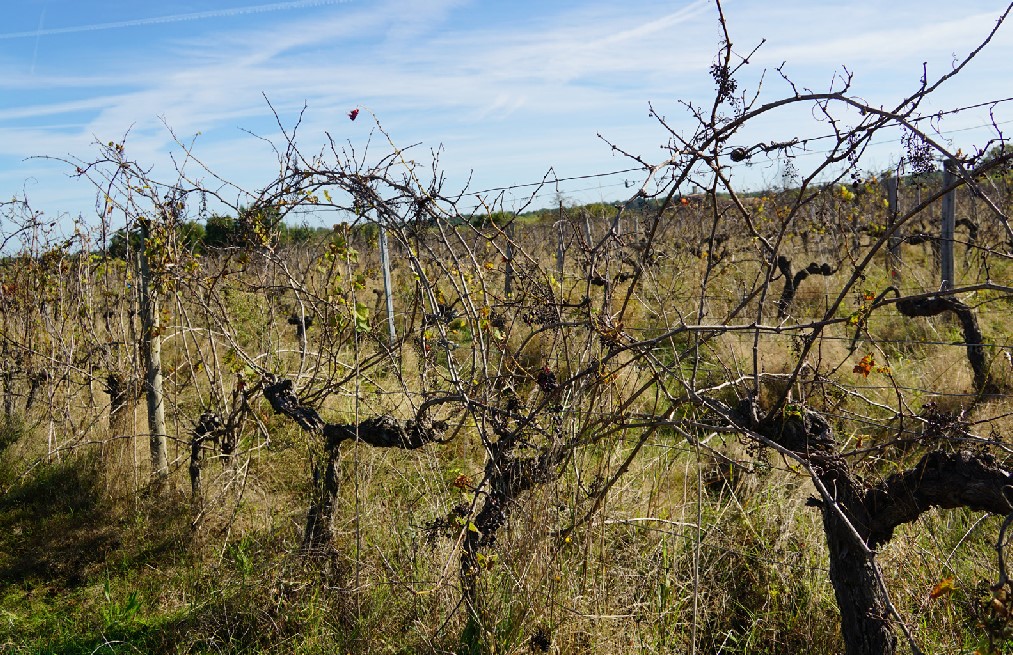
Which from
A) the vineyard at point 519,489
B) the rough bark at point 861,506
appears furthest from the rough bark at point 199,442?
the rough bark at point 861,506

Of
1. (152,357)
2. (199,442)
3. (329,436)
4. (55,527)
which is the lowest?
(55,527)

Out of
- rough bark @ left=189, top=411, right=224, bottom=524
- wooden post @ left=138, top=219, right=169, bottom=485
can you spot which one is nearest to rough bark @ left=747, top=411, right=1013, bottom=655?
rough bark @ left=189, top=411, right=224, bottom=524

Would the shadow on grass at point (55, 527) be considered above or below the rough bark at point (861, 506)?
below

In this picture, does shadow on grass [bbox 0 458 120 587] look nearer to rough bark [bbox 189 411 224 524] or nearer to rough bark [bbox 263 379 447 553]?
rough bark [bbox 189 411 224 524]

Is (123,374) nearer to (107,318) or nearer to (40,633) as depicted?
(107,318)

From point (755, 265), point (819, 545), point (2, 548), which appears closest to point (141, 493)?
point (2, 548)

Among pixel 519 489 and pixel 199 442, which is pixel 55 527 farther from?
pixel 519 489

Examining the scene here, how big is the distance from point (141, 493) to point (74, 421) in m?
1.31

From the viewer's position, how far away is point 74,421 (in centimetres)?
543

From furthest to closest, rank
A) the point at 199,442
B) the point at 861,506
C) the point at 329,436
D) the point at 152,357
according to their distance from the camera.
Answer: the point at 152,357 < the point at 199,442 < the point at 329,436 < the point at 861,506

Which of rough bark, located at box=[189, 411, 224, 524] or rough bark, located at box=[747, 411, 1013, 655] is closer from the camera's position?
rough bark, located at box=[747, 411, 1013, 655]

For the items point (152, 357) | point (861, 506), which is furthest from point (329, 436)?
point (861, 506)

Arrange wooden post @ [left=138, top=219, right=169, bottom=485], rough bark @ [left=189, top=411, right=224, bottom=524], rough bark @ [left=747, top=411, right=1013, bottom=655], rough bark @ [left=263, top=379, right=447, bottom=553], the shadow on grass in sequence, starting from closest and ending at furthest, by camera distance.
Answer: rough bark @ [left=747, top=411, right=1013, bottom=655] < rough bark @ [left=263, top=379, right=447, bottom=553] < the shadow on grass < rough bark @ [left=189, top=411, right=224, bottom=524] < wooden post @ [left=138, top=219, right=169, bottom=485]

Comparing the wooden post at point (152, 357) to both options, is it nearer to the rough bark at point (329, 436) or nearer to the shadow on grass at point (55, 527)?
the shadow on grass at point (55, 527)
